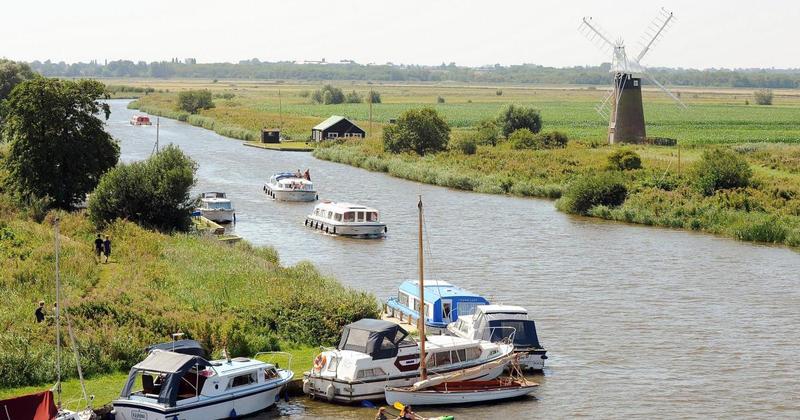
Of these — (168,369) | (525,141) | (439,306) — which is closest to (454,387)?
(439,306)

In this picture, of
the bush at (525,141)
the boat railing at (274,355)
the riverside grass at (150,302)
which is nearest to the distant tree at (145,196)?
the riverside grass at (150,302)

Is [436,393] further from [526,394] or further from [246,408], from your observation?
[246,408]

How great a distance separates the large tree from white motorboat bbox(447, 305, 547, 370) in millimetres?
30590

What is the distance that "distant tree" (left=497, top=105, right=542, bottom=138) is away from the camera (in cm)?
11138

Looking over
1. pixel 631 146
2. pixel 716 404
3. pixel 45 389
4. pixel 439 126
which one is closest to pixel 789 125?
pixel 631 146

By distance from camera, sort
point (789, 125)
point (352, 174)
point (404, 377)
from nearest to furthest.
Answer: point (404, 377) → point (352, 174) → point (789, 125)

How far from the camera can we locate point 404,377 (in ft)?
103

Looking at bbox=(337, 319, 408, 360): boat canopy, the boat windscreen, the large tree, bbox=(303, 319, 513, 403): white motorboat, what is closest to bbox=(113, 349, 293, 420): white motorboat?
bbox=(303, 319, 513, 403): white motorboat

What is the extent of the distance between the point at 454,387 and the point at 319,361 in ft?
12.5

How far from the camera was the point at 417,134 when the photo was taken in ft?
327

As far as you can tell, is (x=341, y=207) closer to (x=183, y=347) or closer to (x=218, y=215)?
(x=218, y=215)

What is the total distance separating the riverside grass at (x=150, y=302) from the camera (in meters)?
31.5

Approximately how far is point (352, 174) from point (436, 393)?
61.4 meters

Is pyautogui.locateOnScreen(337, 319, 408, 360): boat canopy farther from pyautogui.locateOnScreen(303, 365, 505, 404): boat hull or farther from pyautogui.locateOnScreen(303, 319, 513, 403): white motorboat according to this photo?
pyautogui.locateOnScreen(303, 365, 505, 404): boat hull
